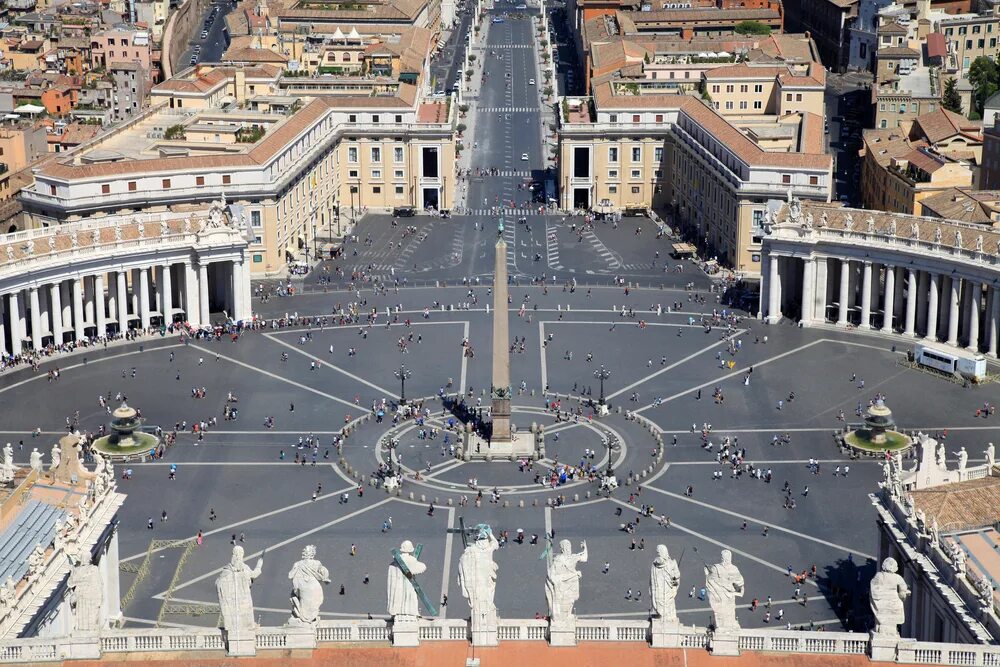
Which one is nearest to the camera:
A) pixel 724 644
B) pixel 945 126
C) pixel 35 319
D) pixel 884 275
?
pixel 724 644

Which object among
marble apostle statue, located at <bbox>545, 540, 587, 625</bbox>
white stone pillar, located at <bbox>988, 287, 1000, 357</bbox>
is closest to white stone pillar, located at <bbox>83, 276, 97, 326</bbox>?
white stone pillar, located at <bbox>988, 287, 1000, 357</bbox>

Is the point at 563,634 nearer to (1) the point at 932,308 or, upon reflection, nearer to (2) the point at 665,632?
(2) the point at 665,632

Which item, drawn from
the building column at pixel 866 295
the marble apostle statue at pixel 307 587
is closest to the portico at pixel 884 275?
the building column at pixel 866 295

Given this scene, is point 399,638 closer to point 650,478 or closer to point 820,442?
point 650,478

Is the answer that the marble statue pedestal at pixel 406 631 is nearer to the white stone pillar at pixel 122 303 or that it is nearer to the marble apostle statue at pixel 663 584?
the marble apostle statue at pixel 663 584

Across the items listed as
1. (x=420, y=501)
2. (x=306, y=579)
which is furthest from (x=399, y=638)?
(x=420, y=501)

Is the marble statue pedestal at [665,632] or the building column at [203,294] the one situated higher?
the marble statue pedestal at [665,632]

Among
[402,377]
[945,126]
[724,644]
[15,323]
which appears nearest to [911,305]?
[402,377]
